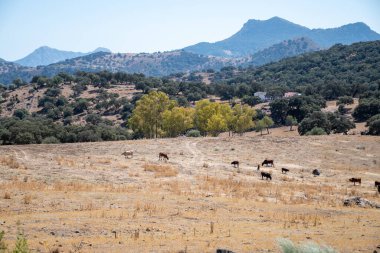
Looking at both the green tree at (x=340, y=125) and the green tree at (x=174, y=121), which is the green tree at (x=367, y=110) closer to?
the green tree at (x=340, y=125)

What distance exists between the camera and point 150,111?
275 ft

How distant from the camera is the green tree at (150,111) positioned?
8356cm

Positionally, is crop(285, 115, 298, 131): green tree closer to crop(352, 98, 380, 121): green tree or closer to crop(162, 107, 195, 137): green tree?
crop(352, 98, 380, 121): green tree

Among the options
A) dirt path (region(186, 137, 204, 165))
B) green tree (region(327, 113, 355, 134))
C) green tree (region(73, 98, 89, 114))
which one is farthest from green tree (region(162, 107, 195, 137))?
green tree (region(73, 98, 89, 114))

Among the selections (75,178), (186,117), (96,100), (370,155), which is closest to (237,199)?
(75,178)

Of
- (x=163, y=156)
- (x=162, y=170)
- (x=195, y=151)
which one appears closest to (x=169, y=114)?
(x=195, y=151)

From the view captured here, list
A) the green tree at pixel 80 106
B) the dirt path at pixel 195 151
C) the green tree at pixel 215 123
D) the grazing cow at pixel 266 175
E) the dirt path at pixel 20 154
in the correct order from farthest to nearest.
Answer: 1. the green tree at pixel 80 106
2. the green tree at pixel 215 123
3. the dirt path at pixel 195 151
4. the dirt path at pixel 20 154
5. the grazing cow at pixel 266 175

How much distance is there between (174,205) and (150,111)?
6063cm

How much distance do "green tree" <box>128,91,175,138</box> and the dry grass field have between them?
30772mm

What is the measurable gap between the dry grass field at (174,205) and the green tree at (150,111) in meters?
30.8

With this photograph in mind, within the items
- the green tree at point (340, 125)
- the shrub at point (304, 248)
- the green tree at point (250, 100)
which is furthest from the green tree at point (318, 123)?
the shrub at point (304, 248)

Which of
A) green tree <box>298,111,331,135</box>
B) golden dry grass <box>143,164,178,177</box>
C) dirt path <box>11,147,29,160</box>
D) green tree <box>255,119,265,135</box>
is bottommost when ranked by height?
green tree <box>255,119,265,135</box>

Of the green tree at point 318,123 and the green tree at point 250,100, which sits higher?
the green tree at point 250,100

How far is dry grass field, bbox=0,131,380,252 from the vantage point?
55.0 ft
